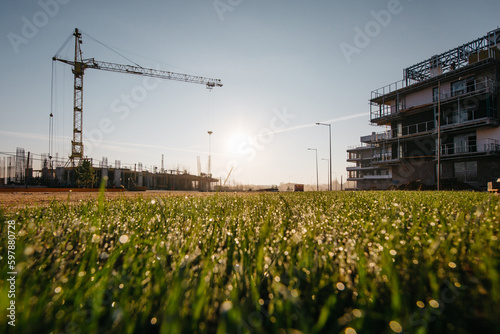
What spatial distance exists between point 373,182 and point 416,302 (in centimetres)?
7360

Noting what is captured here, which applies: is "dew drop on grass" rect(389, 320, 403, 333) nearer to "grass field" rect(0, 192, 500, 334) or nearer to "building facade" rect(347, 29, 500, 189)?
"grass field" rect(0, 192, 500, 334)

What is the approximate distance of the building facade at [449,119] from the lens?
25.3 m

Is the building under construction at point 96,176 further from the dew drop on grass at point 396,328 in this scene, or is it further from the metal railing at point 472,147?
the metal railing at point 472,147

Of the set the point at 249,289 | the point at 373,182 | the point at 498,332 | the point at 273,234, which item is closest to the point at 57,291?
the point at 249,289

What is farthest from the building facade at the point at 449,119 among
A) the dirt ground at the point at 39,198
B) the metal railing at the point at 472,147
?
the dirt ground at the point at 39,198

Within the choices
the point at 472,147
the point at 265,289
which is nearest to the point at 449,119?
the point at 472,147

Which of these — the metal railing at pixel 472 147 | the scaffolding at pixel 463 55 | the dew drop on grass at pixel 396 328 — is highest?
the scaffolding at pixel 463 55

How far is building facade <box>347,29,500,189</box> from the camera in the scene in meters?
25.3

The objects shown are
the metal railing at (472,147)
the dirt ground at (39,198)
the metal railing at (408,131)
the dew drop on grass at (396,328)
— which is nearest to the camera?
the dew drop on grass at (396,328)

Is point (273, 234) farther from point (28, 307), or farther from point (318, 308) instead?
point (28, 307)

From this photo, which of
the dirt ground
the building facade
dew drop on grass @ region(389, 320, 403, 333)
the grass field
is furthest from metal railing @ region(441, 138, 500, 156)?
dew drop on grass @ region(389, 320, 403, 333)

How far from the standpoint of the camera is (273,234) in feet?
6.16

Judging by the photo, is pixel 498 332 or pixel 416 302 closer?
pixel 498 332

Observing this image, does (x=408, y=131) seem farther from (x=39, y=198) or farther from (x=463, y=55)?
(x=39, y=198)
